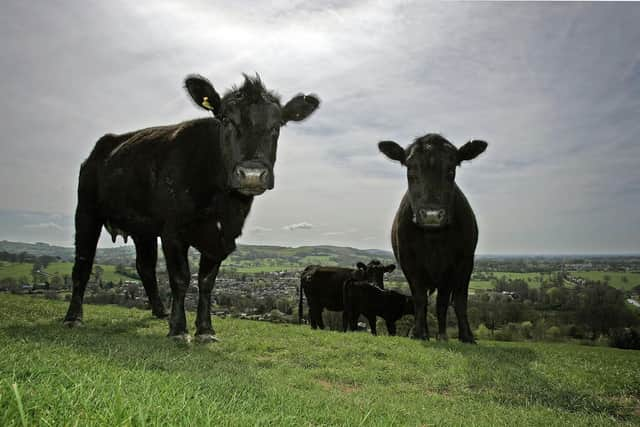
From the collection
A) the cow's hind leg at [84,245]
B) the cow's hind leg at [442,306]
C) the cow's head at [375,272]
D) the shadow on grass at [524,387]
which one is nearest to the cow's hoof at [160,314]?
the cow's hind leg at [84,245]

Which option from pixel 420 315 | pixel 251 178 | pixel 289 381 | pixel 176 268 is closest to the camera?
pixel 289 381

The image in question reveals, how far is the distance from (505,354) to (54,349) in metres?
6.44

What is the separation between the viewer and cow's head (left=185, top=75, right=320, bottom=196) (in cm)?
651

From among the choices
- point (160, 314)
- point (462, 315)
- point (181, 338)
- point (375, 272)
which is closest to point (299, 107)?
point (181, 338)

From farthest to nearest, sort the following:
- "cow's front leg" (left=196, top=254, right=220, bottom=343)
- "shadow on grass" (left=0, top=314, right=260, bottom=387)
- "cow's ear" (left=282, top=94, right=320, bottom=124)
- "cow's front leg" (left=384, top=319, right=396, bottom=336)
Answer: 1. "cow's front leg" (left=384, top=319, right=396, bottom=336)
2. "cow's ear" (left=282, top=94, right=320, bottom=124)
3. "cow's front leg" (left=196, top=254, right=220, bottom=343)
4. "shadow on grass" (left=0, top=314, right=260, bottom=387)

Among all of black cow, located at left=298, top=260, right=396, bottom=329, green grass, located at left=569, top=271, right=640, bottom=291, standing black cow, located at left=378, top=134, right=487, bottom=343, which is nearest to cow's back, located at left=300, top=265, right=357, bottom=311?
black cow, located at left=298, top=260, right=396, bottom=329

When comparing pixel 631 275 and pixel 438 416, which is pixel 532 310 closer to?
pixel 631 275

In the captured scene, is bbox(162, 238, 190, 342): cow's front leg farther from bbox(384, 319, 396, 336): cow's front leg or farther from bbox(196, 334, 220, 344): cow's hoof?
bbox(384, 319, 396, 336): cow's front leg

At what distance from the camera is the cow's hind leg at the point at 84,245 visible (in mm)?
8875

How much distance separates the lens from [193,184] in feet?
24.6

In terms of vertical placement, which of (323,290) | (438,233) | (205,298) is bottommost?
(323,290)

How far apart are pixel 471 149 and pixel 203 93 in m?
6.15

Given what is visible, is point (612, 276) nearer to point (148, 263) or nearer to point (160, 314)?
point (160, 314)

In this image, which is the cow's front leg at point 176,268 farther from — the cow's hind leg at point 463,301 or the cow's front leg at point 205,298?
the cow's hind leg at point 463,301
